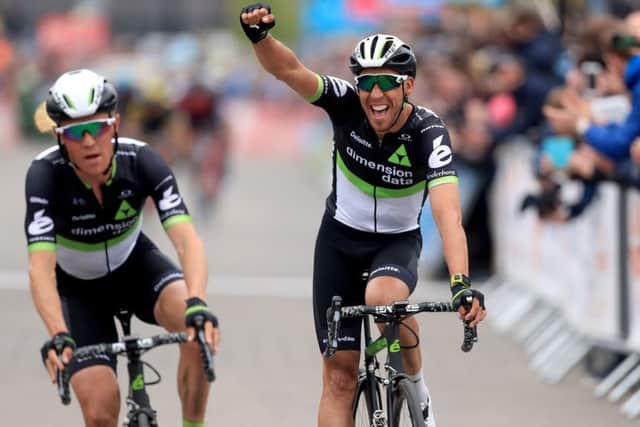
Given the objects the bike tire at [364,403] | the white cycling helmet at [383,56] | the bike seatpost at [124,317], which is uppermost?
the white cycling helmet at [383,56]

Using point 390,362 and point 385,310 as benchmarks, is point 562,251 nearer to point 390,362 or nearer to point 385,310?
point 390,362

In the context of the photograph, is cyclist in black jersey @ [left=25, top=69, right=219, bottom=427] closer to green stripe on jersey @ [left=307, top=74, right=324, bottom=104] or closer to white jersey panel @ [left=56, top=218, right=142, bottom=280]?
white jersey panel @ [left=56, top=218, right=142, bottom=280]

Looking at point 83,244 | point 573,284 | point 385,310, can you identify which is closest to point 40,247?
point 83,244

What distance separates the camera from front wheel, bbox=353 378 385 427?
7.37m

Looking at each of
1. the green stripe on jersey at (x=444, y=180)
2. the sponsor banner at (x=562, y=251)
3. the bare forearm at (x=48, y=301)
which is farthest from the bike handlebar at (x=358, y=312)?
the sponsor banner at (x=562, y=251)

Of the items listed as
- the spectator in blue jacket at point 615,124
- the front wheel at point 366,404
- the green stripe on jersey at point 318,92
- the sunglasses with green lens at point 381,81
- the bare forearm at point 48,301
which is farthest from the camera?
the spectator in blue jacket at point 615,124

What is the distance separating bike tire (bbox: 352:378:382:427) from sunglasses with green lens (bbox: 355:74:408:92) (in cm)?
133

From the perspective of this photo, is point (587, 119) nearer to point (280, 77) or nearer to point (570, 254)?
point (570, 254)

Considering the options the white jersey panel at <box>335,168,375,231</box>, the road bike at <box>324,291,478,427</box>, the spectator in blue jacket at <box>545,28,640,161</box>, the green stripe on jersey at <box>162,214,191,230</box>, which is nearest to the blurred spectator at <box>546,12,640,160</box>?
the spectator in blue jacket at <box>545,28,640,161</box>

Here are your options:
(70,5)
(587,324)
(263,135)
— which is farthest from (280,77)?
(70,5)

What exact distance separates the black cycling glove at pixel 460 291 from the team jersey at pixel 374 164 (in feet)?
2.63

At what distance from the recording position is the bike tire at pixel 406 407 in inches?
269

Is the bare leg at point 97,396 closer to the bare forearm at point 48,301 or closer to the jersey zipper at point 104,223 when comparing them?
the bare forearm at point 48,301

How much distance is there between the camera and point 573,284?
464 inches
